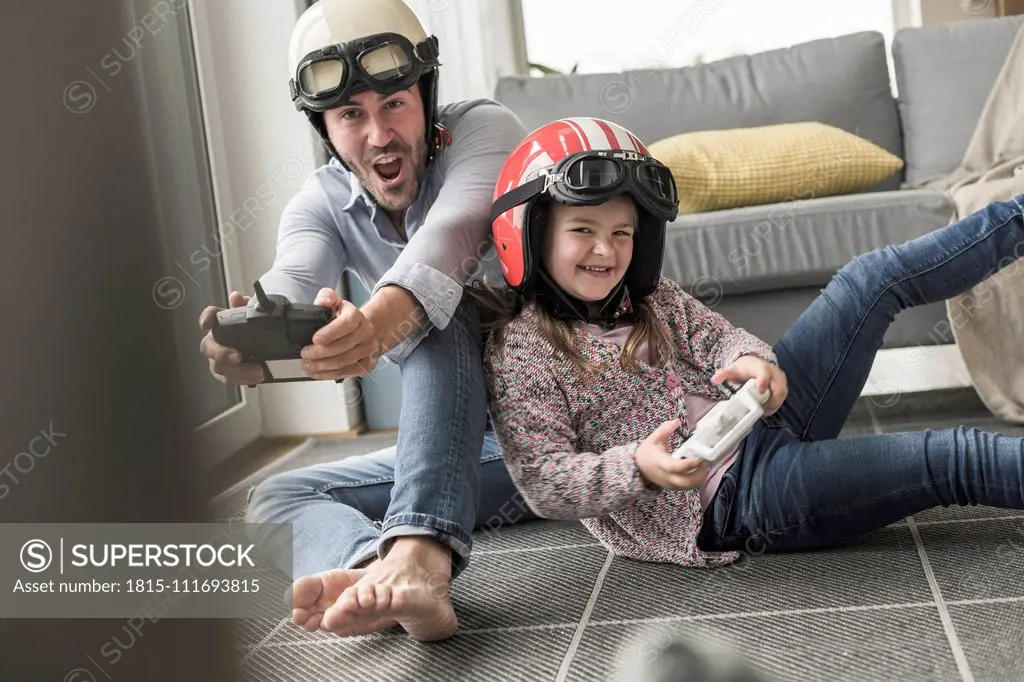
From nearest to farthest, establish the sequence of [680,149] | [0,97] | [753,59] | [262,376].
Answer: [0,97], [262,376], [680,149], [753,59]

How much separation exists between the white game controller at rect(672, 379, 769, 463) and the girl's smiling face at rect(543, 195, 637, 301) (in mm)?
250

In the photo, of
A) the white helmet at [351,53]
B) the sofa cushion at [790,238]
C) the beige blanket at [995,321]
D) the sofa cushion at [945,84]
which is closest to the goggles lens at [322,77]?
the white helmet at [351,53]

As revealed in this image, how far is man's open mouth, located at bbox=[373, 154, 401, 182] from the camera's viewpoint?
4.76ft

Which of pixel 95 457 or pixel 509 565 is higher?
pixel 95 457

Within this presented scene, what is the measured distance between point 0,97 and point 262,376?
3.38ft

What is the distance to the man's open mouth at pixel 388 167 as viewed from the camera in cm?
145

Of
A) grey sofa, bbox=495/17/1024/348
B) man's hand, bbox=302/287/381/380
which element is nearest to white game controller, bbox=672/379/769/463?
man's hand, bbox=302/287/381/380

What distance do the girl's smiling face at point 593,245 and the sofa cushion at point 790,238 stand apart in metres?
0.83

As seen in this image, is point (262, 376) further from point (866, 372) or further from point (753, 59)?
point (753, 59)

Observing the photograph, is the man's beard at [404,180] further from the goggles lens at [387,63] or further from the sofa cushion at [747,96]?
the sofa cushion at [747,96]

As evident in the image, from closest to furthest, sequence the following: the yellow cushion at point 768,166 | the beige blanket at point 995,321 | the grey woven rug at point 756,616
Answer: the grey woven rug at point 756,616
the beige blanket at point 995,321
the yellow cushion at point 768,166

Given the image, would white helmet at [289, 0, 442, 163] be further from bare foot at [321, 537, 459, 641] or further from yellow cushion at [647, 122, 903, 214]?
yellow cushion at [647, 122, 903, 214]

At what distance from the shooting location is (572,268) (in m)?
1.30

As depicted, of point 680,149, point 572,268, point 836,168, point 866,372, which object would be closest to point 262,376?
point 572,268
